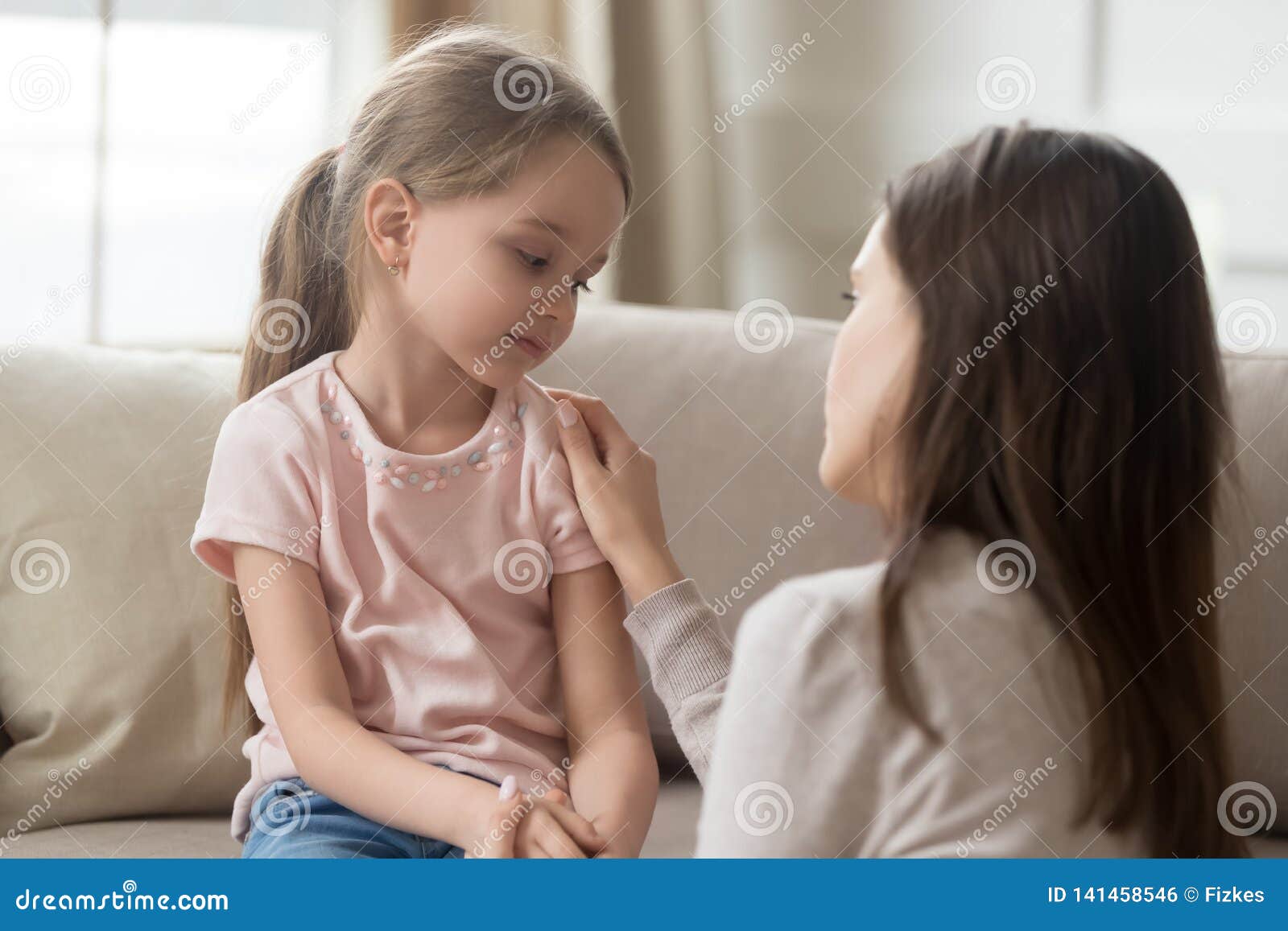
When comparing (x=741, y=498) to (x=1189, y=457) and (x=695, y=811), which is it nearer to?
(x=695, y=811)

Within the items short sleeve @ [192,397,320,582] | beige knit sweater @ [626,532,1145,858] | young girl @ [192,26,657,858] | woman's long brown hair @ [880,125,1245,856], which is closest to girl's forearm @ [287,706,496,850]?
young girl @ [192,26,657,858]

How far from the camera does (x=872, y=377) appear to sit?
0.58m

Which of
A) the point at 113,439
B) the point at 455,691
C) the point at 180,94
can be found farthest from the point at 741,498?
the point at 180,94

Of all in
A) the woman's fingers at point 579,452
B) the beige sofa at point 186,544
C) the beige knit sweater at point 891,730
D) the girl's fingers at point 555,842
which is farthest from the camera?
the beige sofa at point 186,544

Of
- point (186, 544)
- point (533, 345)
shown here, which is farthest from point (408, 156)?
point (186, 544)

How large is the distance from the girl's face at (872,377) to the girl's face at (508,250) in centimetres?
20

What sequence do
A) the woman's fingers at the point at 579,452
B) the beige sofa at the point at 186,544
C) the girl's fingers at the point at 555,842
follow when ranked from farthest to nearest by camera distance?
the beige sofa at the point at 186,544 < the woman's fingers at the point at 579,452 < the girl's fingers at the point at 555,842

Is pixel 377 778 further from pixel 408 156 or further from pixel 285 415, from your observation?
pixel 408 156

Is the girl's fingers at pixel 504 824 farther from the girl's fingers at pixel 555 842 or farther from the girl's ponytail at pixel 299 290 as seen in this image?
the girl's ponytail at pixel 299 290

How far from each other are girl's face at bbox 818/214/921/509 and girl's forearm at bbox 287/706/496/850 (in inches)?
11.4

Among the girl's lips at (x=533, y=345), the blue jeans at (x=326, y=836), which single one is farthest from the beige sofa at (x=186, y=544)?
the girl's lips at (x=533, y=345)

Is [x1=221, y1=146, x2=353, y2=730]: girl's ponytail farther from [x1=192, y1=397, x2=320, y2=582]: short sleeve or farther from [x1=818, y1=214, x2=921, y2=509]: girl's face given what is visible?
[x1=818, y1=214, x2=921, y2=509]: girl's face

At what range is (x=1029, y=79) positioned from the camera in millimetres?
1191

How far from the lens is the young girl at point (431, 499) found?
0.70 metres
